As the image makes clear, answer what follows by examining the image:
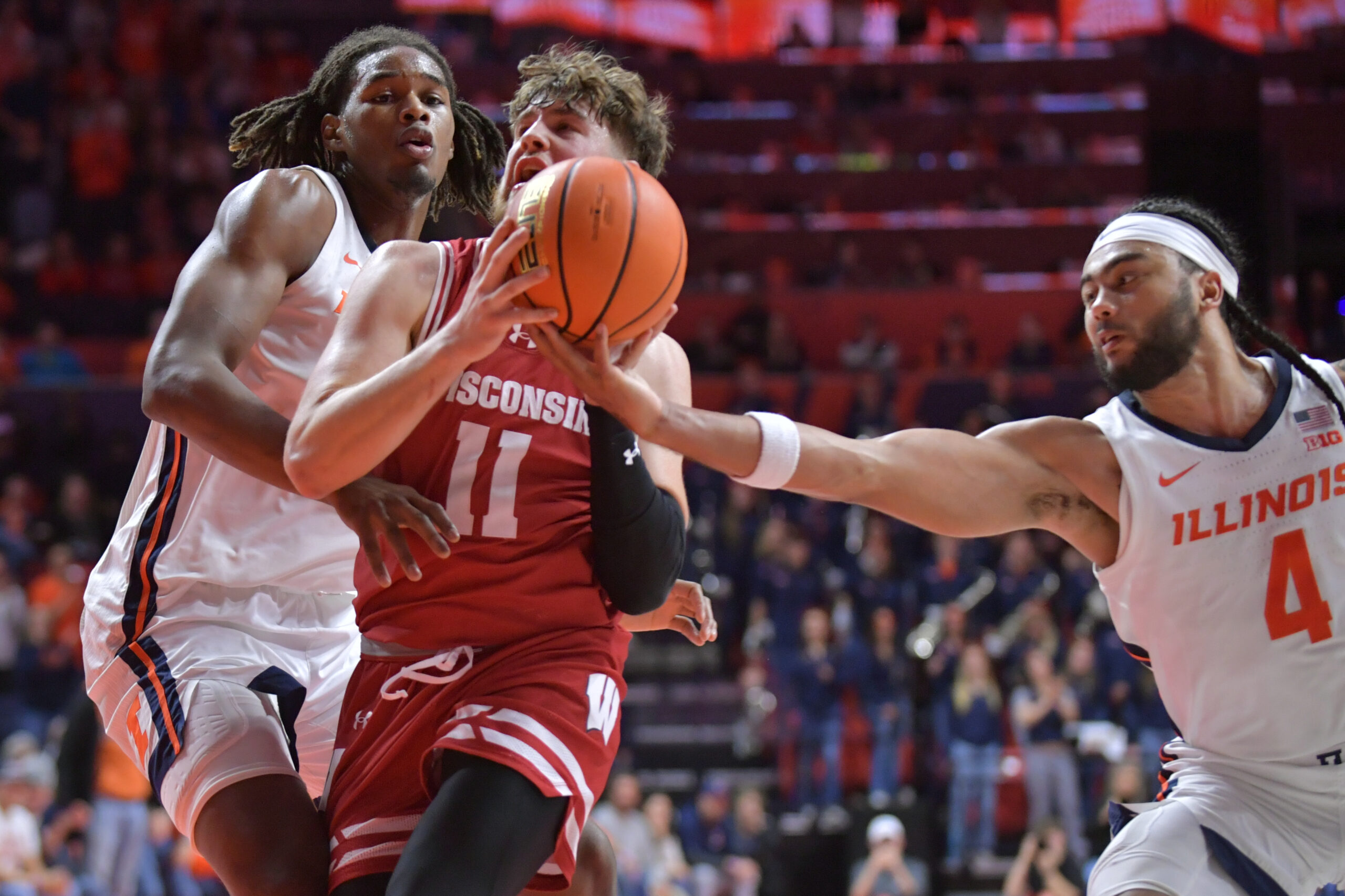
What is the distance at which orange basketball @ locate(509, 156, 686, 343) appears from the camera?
2.27 meters

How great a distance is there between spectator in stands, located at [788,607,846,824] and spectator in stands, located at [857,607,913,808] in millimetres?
242

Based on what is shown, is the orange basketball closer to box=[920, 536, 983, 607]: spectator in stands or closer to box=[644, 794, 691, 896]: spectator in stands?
box=[644, 794, 691, 896]: spectator in stands

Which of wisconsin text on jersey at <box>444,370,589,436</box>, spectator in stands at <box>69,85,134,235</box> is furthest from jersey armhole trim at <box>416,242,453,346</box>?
spectator in stands at <box>69,85,134,235</box>

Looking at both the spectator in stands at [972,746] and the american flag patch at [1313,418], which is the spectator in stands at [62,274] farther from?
the american flag patch at [1313,418]

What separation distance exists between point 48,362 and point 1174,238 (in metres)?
12.5

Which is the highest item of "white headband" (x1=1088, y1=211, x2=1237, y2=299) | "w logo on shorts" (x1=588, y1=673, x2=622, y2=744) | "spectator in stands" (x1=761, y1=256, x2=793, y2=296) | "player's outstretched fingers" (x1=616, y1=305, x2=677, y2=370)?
"spectator in stands" (x1=761, y1=256, x2=793, y2=296)

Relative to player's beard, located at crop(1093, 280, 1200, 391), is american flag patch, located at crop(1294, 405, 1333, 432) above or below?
below

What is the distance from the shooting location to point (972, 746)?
10430 mm

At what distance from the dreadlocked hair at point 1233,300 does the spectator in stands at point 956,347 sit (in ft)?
36.8

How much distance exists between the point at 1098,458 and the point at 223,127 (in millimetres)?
15195

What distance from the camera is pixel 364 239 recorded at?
3.29 meters

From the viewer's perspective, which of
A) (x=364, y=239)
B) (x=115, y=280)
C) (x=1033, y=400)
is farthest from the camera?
(x=115, y=280)

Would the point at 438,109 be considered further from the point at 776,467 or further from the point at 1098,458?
the point at 1098,458

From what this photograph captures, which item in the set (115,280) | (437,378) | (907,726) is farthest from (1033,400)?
(437,378)
